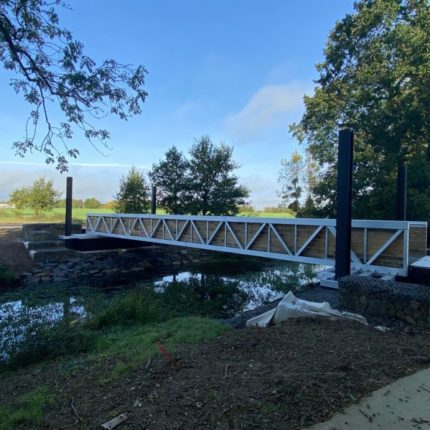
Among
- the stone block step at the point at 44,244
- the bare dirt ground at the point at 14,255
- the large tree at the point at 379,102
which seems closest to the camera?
the bare dirt ground at the point at 14,255

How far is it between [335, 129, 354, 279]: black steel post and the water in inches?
147

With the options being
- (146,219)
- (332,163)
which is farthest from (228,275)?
(332,163)

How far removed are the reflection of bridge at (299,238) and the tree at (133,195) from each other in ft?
38.1

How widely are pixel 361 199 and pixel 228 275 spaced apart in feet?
30.2

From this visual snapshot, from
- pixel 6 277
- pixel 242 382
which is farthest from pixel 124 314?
pixel 6 277

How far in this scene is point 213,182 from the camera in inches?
1088

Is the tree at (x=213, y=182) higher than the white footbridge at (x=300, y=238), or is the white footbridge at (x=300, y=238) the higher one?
the tree at (x=213, y=182)

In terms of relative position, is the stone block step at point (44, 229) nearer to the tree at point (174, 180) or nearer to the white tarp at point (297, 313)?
the tree at point (174, 180)

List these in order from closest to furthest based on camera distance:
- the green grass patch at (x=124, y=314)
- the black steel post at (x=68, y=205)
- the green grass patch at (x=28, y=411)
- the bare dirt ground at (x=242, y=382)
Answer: the bare dirt ground at (x=242, y=382)
the green grass patch at (x=28, y=411)
the green grass patch at (x=124, y=314)
the black steel post at (x=68, y=205)

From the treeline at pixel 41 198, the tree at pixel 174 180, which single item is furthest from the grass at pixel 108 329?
the treeline at pixel 41 198

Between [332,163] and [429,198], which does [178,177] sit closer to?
[332,163]

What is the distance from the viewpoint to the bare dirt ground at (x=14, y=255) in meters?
16.8

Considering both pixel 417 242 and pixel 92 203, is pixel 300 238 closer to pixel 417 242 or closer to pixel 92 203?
pixel 417 242

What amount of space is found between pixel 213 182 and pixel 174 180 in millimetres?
3544
